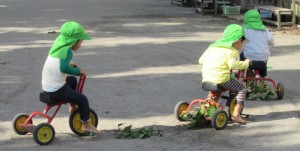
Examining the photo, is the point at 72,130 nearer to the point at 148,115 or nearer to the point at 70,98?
the point at 70,98

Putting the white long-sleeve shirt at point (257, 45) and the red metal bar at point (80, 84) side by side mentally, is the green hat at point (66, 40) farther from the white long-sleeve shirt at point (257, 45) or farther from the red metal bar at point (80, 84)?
the white long-sleeve shirt at point (257, 45)

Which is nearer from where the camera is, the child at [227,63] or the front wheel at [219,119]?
the front wheel at [219,119]

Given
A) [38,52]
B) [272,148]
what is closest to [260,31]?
[272,148]

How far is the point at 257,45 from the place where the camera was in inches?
336

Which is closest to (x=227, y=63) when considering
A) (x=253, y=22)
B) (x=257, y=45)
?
(x=257, y=45)

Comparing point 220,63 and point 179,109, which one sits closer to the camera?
point 220,63

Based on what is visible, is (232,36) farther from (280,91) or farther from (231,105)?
(280,91)

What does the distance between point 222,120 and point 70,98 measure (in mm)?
1816

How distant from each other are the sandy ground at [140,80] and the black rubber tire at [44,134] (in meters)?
0.08

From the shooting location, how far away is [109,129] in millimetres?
6945

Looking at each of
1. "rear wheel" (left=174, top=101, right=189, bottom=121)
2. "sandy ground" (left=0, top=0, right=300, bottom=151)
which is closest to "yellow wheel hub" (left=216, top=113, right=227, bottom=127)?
"sandy ground" (left=0, top=0, right=300, bottom=151)

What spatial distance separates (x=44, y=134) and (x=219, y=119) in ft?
6.67

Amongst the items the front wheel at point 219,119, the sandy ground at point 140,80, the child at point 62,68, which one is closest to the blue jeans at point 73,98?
the child at point 62,68

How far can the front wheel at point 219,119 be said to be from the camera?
677 cm
